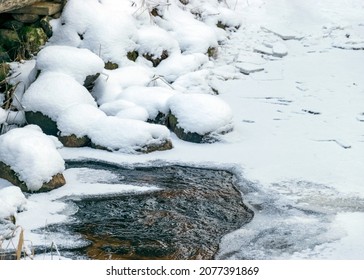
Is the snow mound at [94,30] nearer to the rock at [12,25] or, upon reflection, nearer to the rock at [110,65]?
the rock at [110,65]

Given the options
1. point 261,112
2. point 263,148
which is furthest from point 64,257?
point 261,112

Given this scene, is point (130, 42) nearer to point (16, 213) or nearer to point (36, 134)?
point (36, 134)

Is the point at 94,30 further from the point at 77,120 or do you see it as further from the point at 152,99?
the point at 77,120

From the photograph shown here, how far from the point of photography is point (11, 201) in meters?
5.54

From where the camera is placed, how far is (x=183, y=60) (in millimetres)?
9594

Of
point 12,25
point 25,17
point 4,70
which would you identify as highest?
point 25,17

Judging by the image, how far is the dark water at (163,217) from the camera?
16.7 feet

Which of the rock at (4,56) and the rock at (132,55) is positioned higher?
the rock at (4,56)

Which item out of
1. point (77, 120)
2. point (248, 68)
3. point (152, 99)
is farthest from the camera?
point (248, 68)

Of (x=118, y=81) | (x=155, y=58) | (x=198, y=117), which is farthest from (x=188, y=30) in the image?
(x=198, y=117)

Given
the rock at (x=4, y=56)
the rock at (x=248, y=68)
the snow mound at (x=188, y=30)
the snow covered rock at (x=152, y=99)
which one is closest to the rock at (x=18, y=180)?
the snow covered rock at (x=152, y=99)

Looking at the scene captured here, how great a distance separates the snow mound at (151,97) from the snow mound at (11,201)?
8.87 ft

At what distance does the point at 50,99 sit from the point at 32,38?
1.69m

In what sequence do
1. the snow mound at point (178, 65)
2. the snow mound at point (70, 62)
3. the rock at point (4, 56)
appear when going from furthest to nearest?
the snow mound at point (178, 65) → the rock at point (4, 56) → the snow mound at point (70, 62)
